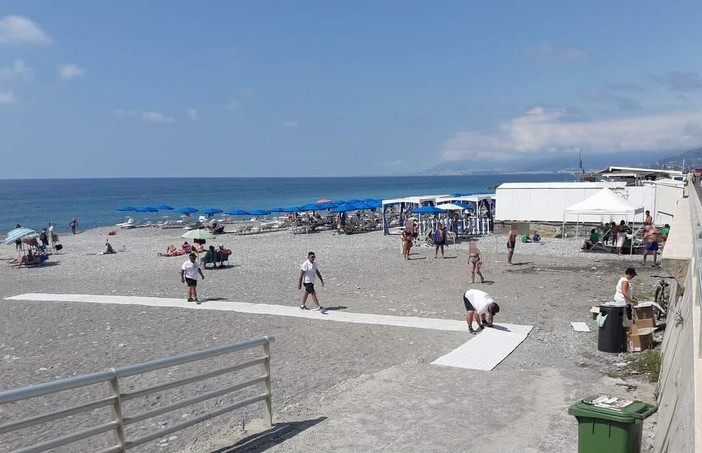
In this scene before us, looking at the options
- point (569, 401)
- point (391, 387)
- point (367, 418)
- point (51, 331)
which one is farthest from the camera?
point (51, 331)

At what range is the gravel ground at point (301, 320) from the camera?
33.2 feet

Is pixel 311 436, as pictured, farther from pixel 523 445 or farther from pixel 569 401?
pixel 569 401

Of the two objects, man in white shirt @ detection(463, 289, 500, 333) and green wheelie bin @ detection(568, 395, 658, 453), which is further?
man in white shirt @ detection(463, 289, 500, 333)

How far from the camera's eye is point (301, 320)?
13734mm

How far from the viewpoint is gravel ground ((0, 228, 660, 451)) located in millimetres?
10125

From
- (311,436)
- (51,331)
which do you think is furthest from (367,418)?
(51,331)

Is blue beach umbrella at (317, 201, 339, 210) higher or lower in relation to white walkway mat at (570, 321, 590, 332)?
higher

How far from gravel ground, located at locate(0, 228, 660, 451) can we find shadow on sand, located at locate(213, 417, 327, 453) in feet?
1.26

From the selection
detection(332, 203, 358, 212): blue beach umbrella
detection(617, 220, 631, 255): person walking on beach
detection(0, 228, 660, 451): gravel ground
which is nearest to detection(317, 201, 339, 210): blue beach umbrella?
detection(332, 203, 358, 212): blue beach umbrella

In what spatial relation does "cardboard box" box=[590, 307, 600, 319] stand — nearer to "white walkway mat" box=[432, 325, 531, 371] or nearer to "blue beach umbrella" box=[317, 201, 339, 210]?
"white walkway mat" box=[432, 325, 531, 371]

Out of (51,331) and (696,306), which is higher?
(696,306)

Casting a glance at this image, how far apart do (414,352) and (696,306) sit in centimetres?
598

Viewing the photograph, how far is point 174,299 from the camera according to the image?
55.3 ft

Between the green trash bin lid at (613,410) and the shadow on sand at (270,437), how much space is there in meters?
2.93
